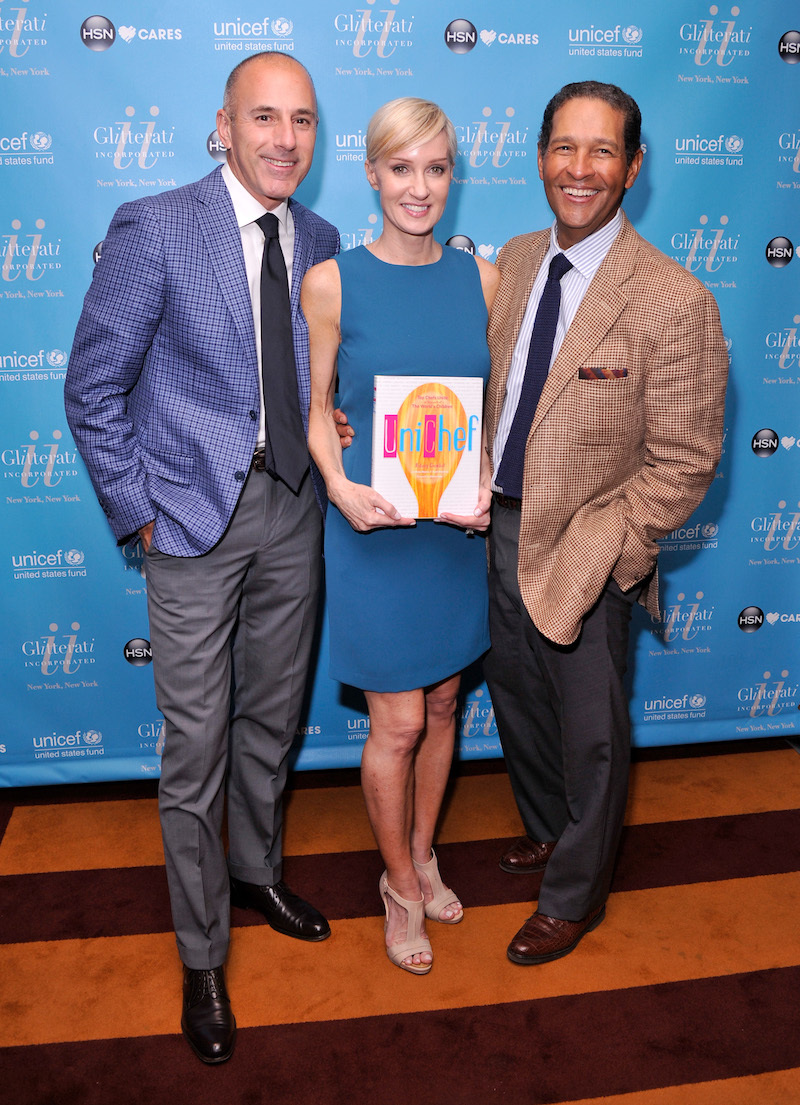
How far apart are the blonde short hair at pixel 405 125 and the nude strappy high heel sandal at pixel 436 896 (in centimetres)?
188

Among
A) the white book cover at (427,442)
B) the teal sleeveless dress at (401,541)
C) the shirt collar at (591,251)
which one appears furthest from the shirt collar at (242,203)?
the shirt collar at (591,251)

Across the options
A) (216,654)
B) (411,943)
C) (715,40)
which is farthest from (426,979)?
(715,40)

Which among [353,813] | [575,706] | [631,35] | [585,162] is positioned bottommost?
[353,813]

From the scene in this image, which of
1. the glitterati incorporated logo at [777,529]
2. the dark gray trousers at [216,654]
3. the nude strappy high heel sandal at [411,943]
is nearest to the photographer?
the dark gray trousers at [216,654]

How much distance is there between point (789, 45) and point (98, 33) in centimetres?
220

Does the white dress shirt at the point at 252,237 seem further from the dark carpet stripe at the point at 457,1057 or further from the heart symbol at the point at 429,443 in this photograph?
the dark carpet stripe at the point at 457,1057

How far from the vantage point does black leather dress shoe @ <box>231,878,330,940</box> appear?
251 cm

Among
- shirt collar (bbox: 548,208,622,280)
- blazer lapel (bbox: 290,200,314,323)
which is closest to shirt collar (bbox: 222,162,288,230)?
blazer lapel (bbox: 290,200,314,323)

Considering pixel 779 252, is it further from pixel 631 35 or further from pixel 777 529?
pixel 777 529

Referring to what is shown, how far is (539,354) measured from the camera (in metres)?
2.18

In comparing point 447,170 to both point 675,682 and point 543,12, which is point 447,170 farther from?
point 675,682

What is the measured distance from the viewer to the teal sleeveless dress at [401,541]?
6.82 feet

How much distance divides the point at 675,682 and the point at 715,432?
1608mm

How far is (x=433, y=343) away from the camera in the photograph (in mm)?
2096
